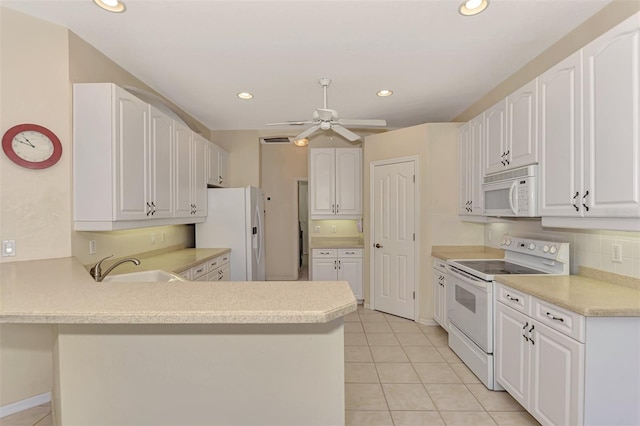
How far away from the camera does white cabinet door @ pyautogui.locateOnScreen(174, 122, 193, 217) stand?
3174 millimetres

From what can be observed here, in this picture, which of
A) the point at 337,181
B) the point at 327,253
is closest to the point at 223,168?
the point at 337,181

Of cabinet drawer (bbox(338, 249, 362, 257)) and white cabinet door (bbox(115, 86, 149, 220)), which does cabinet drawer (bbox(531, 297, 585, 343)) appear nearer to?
cabinet drawer (bbox(338, 249, 362, 257))

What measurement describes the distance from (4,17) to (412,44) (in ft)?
9.22

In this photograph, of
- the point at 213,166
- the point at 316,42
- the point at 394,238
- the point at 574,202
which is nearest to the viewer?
the point at 574,202

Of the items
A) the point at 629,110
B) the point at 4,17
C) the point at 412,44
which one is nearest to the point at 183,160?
the point at 4,17

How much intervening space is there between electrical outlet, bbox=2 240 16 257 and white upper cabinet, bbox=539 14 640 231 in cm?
361

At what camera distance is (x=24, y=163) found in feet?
6.56

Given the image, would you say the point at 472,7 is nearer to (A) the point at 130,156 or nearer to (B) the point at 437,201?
(B) the point at 437,201

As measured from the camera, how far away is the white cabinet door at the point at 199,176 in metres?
3.60

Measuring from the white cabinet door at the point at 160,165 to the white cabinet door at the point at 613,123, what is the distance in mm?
3221

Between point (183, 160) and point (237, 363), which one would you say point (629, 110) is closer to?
point (237, 363)

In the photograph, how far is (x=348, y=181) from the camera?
4.71m

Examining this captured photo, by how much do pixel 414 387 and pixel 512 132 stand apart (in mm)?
2238

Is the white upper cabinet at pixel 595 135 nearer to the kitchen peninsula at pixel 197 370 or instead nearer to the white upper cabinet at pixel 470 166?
the white upper cabinet at pixel 470 166
